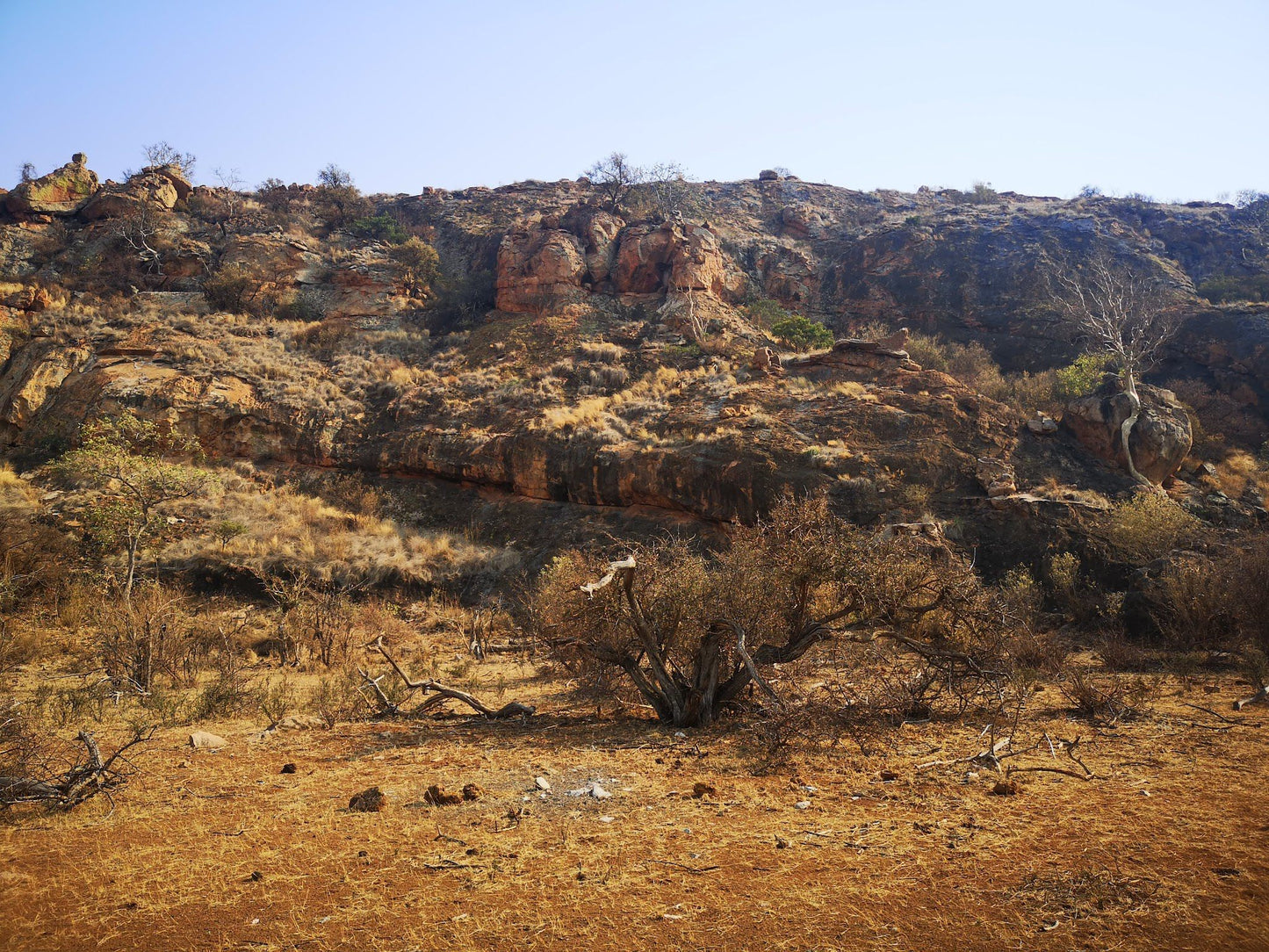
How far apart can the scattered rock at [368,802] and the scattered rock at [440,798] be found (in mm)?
348

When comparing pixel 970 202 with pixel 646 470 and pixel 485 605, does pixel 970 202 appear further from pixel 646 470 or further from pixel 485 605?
pixel 485 605

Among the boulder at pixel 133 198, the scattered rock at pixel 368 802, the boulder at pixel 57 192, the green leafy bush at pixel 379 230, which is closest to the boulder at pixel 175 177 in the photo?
the boulder at pixel 133 198

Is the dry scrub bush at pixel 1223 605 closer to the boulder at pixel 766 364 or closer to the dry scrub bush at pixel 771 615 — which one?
the dry scrub bush at pixel 771 615

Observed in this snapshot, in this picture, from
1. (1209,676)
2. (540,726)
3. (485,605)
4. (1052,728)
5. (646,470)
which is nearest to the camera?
(1052,728)

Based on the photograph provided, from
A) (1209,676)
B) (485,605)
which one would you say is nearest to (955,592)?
(1209,676)

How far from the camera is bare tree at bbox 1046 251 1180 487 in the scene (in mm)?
27078

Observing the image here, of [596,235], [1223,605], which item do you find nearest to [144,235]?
[596,235]

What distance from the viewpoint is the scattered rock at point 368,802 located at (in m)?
5.29

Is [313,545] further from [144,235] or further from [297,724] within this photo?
[144,235]

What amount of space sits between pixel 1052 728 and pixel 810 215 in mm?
44082

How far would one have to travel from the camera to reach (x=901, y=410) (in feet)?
71.1

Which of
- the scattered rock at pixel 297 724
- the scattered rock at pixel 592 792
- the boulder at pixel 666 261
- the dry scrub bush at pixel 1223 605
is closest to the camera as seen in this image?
the scattered rock at pixel 592 792

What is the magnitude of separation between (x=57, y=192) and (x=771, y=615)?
46634 millimetres

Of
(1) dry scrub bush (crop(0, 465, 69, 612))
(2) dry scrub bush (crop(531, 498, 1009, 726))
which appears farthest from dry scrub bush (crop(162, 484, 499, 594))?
(2) dry scrub bush (crop(531, 498, 1009, 726))
